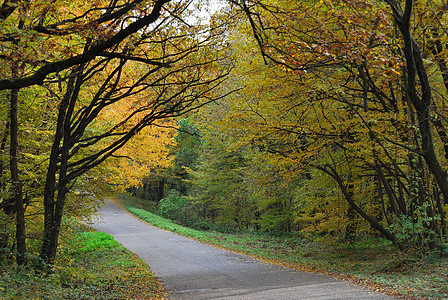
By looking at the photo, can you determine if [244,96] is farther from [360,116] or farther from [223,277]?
[223,277]

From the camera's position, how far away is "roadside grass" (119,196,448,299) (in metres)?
6.95

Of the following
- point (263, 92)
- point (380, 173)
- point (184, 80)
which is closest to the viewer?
point (184, 80)

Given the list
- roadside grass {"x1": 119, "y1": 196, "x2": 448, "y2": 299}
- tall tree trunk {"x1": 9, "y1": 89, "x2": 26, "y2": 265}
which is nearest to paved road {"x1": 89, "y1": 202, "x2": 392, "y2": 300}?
roadside grass {"x1": 119, "y1": 196, "x2": 448, "y2": 299}

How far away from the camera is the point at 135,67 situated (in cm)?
846

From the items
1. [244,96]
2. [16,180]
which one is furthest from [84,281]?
[244,96]

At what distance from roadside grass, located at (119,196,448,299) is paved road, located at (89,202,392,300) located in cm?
76

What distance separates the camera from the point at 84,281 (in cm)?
791

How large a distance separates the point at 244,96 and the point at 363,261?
6.63 m

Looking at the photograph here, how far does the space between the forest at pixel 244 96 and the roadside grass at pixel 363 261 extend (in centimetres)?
72

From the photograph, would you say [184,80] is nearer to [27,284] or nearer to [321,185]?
[27,284]

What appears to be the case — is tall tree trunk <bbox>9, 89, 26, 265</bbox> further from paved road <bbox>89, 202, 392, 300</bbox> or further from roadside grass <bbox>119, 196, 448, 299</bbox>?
roadside grass <bbox>119, 196, 448, 299</bbox>

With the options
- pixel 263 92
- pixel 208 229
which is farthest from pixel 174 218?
pixel 263 92

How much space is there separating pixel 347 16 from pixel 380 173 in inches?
207

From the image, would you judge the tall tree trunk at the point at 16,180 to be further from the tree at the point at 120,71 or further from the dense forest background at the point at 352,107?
the dense forest background at the point at 352,107
